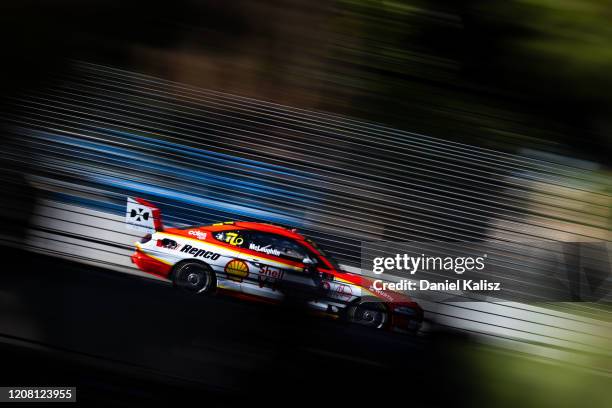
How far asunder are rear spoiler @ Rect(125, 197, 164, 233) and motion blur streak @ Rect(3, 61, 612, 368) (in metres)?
0.04

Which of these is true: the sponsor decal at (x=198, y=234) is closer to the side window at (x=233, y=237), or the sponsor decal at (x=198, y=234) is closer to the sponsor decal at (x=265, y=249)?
the side window at (x=233, y=237)

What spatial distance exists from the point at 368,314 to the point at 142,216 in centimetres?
110

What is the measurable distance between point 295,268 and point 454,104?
0.94 metres

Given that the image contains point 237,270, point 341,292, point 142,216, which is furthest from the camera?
point 142,216

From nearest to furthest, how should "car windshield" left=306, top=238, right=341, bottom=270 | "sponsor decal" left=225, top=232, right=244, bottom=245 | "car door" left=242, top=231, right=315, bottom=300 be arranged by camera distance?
"car door" left=242, top=231, right=315, bottom=300
"car windshield" left=306, top=238, right=341, bottom=270
"sponsor decal" left=225, top=232, right=244, bottom=245

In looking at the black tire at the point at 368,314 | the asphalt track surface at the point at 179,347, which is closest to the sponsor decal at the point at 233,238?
the asphalt track surface at the point at 179,347

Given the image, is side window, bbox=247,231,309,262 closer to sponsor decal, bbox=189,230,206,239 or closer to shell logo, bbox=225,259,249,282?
shell logo, bbox=225,259,249,282

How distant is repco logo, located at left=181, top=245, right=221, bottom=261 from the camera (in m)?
2.79

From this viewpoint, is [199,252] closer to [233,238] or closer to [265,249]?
[233,238]

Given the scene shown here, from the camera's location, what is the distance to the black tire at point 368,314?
269cm

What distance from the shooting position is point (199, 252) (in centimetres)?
283

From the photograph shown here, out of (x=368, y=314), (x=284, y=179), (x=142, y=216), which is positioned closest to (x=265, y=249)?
(x=284, y=179)

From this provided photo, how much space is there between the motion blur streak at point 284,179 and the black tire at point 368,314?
0.17 meters

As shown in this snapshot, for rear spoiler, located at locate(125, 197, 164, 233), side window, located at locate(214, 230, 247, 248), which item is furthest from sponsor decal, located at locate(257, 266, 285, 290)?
rear spoiler, located at locate(125, 197, 164, 233)
